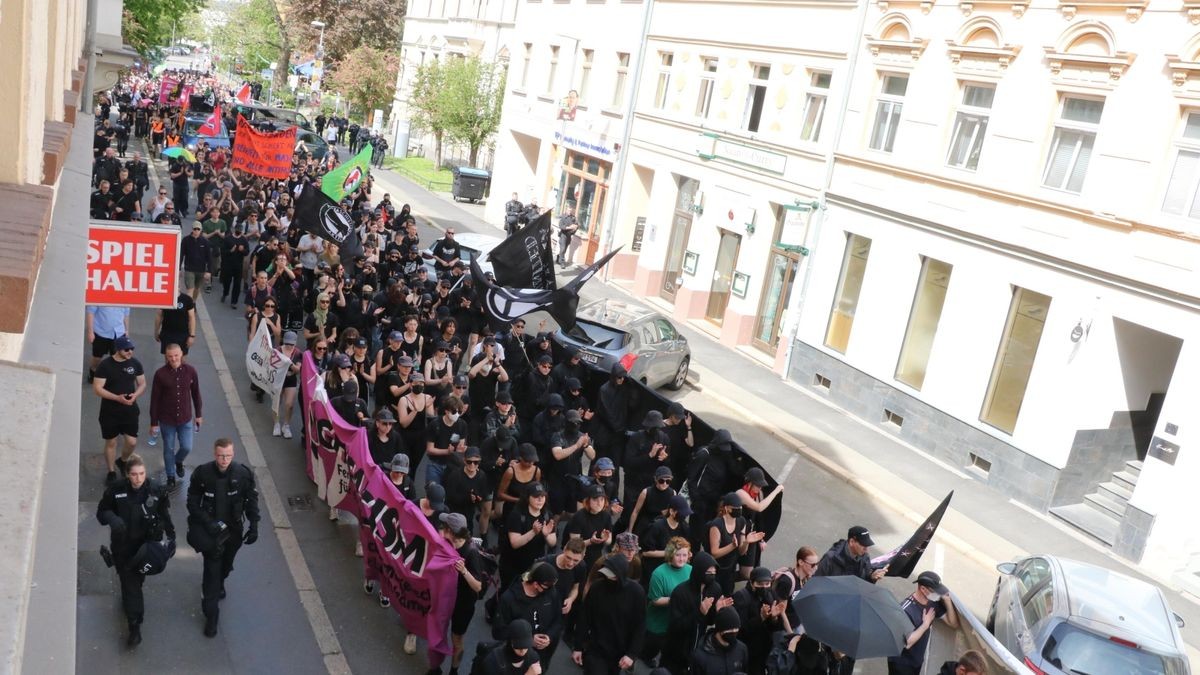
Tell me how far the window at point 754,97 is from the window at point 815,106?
189cm

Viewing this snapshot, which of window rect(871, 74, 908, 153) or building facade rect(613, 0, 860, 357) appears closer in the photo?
window rect(871, 74, 908, 153)

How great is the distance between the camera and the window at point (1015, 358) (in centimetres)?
1775

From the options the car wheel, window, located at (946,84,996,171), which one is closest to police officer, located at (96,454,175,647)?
the car wheel

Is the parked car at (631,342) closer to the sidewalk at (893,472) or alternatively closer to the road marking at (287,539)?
the sidewalk at (893,472)

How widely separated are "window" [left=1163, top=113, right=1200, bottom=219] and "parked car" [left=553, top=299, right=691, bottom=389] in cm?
832

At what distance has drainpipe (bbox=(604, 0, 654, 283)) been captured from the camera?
30.0 meters

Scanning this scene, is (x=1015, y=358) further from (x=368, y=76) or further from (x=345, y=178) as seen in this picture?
(x=368, y=76)

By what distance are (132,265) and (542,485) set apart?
13.4 ft

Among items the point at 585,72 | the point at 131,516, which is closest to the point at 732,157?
the point at 585,72

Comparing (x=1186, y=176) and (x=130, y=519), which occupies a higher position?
(x=1186, y=176)

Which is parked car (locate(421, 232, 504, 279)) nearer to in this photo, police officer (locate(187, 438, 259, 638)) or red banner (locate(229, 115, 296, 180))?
red banner (locate(229, 115, 296, 180))

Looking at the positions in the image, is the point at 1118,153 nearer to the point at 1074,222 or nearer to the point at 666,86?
the point at 1074,222

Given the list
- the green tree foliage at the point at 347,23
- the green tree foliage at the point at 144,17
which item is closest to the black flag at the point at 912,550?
the green tree foliage at the point at 144,17

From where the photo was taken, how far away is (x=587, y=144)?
32844 millimetres
